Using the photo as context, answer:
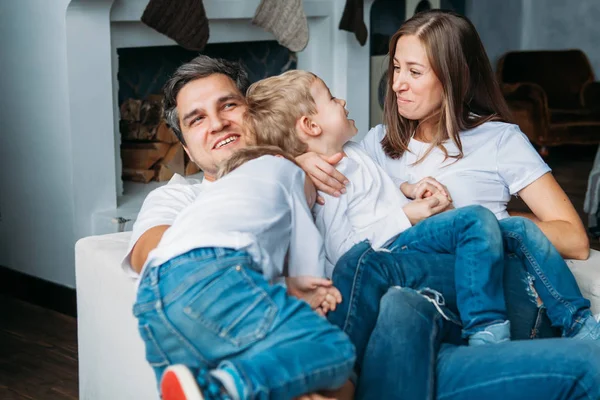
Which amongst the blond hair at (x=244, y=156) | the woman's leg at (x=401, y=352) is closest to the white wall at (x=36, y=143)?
the blond hair at (x=244, y=156)

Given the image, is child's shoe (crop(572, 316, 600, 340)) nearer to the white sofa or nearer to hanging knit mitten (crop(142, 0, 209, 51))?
the white sofa

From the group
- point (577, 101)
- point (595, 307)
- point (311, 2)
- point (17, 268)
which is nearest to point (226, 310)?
point (595, 307)

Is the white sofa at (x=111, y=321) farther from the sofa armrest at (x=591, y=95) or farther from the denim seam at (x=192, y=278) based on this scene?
the sofa armrest at (x=591, y=95)

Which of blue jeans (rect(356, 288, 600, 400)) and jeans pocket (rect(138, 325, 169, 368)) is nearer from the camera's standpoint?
jeans pocket (rect(138, 325, 169, 368))

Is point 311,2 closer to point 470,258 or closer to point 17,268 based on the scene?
point 17,268

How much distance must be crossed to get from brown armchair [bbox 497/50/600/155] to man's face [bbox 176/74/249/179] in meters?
4.94

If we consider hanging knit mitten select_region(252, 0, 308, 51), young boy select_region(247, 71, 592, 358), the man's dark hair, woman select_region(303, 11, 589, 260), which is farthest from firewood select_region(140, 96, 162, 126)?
young boy select_region(247, 71, 592, 358)

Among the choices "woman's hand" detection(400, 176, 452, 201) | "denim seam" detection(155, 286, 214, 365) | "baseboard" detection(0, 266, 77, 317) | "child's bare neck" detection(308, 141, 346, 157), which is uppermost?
"child's bare neck" detection(308, 141, 346, 157)

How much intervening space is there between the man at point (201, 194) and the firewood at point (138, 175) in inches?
66.9

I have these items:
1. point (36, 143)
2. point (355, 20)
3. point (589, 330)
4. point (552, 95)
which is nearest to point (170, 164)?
point (36, 143)

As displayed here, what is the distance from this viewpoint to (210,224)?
1.47m

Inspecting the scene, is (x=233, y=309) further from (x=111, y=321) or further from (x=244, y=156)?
(x=111, y=321)

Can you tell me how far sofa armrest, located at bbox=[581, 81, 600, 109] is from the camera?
704 cm

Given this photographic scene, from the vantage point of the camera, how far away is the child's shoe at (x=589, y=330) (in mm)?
1818
